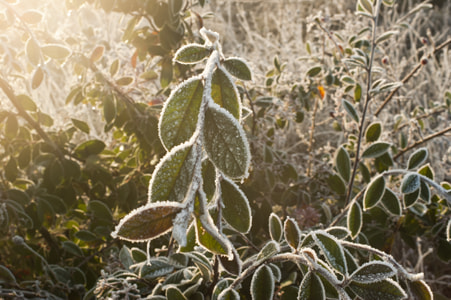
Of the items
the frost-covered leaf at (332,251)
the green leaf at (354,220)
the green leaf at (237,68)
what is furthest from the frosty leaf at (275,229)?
the green leaf at (237,68)

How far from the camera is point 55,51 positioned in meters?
1.22

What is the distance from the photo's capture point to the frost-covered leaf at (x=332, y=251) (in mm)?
589

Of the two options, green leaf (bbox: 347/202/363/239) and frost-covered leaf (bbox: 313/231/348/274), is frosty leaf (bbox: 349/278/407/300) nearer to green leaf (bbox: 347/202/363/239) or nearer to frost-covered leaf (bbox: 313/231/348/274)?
frost-covered leaf (bbox: 313/231/348/274)

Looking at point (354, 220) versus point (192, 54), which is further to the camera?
point (354, 220)

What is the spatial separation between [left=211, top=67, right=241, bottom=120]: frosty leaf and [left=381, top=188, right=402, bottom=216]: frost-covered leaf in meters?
0.67

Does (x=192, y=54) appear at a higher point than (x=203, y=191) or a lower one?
higher

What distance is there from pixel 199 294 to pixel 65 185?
87 centimetres

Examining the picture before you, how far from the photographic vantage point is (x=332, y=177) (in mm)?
1320

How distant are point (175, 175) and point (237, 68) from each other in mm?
254

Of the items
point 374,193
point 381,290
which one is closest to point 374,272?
point 381,290

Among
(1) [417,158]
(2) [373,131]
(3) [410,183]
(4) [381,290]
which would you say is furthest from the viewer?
(2) [373,131]

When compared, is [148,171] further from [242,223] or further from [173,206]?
[173,206]

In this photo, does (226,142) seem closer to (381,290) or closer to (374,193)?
(381,290)

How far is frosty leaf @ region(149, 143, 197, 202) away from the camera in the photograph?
42cm
